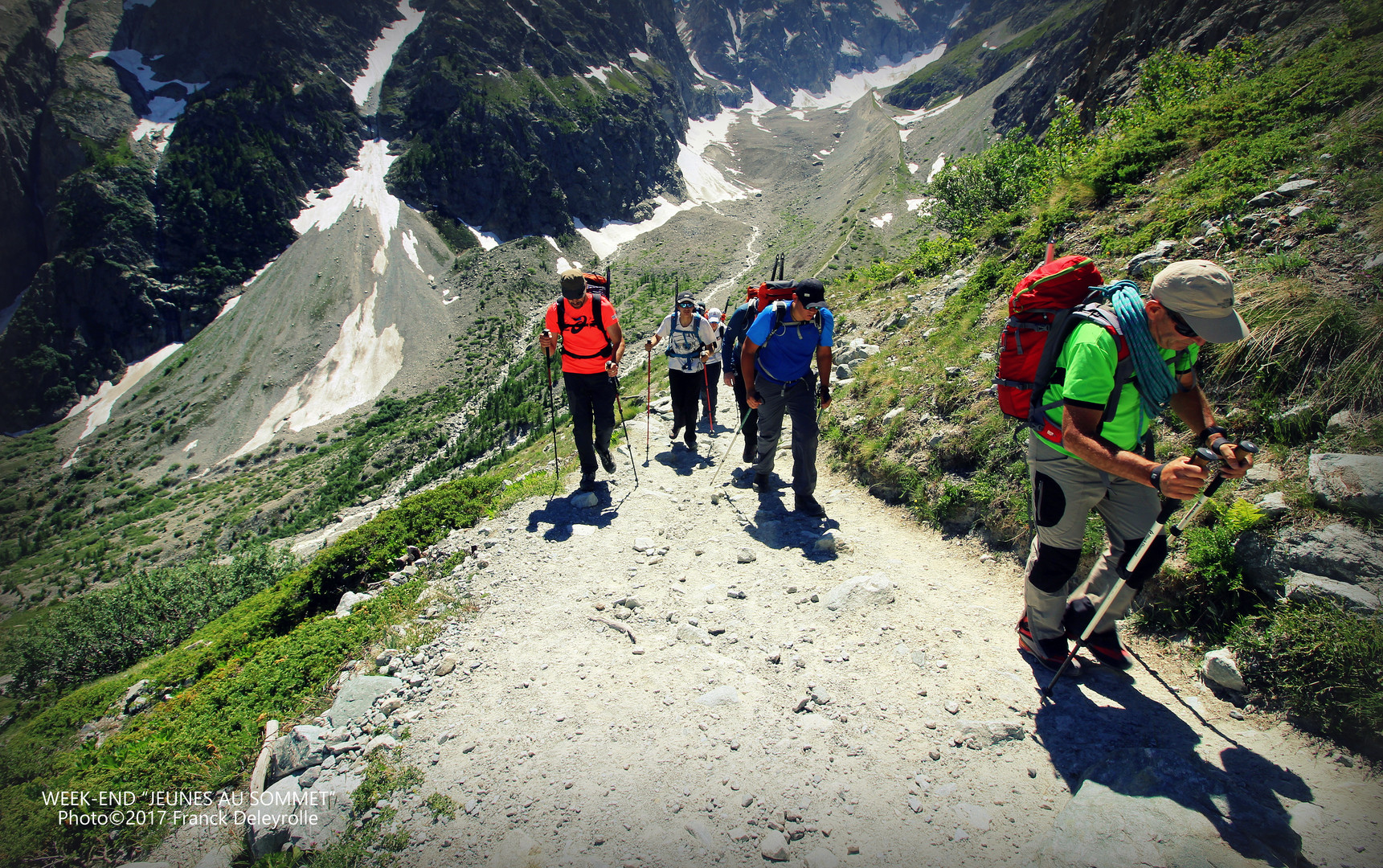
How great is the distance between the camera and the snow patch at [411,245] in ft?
221

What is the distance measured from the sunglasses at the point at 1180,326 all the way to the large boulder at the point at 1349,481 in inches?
81.6

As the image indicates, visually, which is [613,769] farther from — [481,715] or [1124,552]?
[1124,552]

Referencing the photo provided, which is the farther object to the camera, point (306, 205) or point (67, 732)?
point (306, 205)

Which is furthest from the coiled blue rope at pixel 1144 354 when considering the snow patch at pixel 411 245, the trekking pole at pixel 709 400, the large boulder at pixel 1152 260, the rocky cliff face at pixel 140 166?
the rocky cliff face at pixel 140 166

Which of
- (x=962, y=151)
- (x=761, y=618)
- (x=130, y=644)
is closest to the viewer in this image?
(x=761, y=618)

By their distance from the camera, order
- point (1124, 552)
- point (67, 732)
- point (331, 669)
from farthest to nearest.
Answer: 1. point (67, 732)
2. point (331, 669)
3. point (1124, 552)

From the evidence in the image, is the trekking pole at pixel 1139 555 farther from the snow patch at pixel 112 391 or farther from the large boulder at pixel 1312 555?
the snow patch at pixel 112 391

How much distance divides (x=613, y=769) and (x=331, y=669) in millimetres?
3216

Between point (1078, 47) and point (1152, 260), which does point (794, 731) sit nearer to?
point (1152, 260)

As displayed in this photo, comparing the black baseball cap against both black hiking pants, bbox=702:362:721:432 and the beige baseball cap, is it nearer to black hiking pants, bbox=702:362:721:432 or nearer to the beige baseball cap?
the beige baseball cap

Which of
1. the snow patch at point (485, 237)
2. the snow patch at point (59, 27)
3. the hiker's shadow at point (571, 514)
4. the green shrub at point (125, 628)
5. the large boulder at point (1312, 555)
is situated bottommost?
the green shrub at point (125, 628)

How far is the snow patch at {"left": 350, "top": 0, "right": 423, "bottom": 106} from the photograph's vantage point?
91.0m

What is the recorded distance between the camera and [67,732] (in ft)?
23.4

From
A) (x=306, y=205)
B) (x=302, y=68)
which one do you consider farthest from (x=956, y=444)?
(x=302, y=68)
